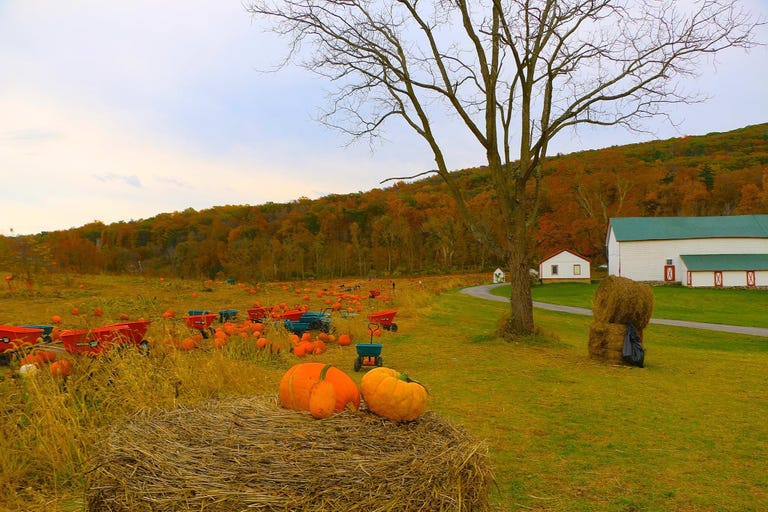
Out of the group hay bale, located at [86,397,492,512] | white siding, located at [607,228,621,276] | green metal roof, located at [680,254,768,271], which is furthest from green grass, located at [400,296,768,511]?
white siding, located at [607,228,621,276]

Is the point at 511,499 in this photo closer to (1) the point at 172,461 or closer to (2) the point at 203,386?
(1) the point at 172,461

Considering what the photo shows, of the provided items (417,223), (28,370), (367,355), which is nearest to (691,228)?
(417,223)

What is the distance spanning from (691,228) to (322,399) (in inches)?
2068

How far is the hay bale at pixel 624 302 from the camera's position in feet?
37.8

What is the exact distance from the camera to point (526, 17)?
13.8 meters

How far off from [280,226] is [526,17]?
185 ft

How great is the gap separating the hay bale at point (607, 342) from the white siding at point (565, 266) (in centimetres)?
4230

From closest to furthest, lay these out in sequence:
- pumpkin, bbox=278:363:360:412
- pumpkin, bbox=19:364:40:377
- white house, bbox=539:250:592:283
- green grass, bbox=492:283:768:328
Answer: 1. pumpkin, bbox=278:363:360:412
2. pumpkin, bbox=19:364:40:377
3. green grass, bbox=492:283:768:328
4. white house, bbox=539:250:592:283

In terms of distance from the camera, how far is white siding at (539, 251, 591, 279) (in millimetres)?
52344

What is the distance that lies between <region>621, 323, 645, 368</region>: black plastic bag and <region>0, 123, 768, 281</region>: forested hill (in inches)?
1516

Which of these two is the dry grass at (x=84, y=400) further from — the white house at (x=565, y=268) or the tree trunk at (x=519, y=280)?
the white house at (x=565, y=268)

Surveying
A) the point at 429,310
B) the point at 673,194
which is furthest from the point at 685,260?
the point at 429,310

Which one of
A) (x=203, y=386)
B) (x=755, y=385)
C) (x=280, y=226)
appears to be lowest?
(x=755, y=385)

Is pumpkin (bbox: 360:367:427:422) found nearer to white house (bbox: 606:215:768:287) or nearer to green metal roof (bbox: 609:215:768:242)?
white house (bbox: 606:215:768:287)
